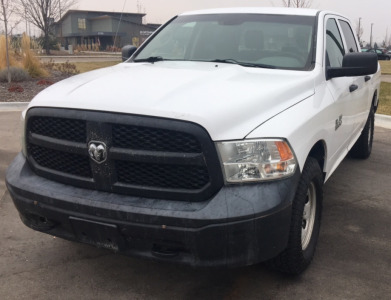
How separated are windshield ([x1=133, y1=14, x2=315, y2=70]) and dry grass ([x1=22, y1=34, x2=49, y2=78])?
10.7 metres

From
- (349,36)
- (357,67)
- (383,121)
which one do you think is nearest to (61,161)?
(357,67)

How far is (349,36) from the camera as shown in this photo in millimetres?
5281

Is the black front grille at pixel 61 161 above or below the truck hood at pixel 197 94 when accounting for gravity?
below

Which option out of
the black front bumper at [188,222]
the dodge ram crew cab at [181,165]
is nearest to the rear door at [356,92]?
the dodge ram crew cab at [181,165]

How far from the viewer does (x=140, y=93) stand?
2680 mm

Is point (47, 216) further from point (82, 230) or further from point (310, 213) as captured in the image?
point (310, 213)

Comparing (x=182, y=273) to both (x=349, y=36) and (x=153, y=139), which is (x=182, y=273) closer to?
(x=153, y=139)

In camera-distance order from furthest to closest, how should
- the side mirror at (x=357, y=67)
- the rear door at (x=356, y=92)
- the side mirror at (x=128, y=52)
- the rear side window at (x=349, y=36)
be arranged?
the rear side window at (x=349, y=36)
the side mirror at (x=128, y=52)
the rear door at (x=356, y=92)
the side mirror at (x=357, y=67)

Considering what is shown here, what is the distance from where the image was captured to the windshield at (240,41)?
3773 millimetres

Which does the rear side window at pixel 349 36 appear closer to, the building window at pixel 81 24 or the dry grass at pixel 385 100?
the dry grass at pixel 385 100

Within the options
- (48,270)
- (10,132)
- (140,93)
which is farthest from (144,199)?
(10,132)

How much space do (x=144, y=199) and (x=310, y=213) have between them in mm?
1323

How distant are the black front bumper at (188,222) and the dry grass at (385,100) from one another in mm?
7943

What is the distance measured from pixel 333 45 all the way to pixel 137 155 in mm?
2605
